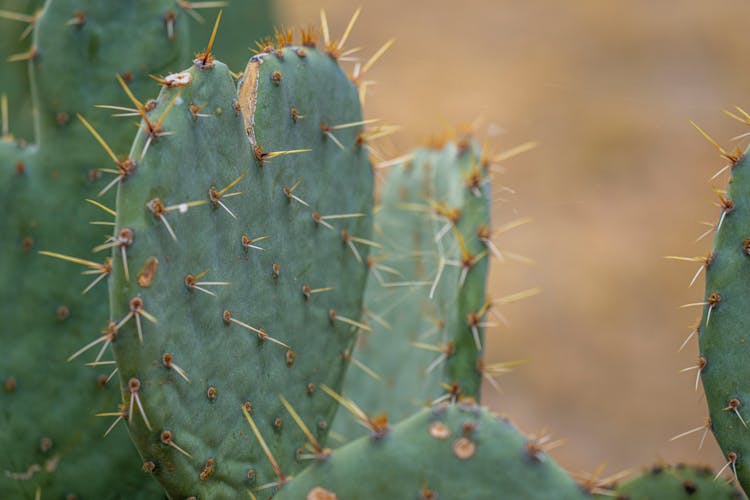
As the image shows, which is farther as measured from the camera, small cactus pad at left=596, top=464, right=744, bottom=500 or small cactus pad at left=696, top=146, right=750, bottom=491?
small cactus pad at left=596, top=464, right=744, bottom=500

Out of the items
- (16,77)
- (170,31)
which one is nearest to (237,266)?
(170,31)

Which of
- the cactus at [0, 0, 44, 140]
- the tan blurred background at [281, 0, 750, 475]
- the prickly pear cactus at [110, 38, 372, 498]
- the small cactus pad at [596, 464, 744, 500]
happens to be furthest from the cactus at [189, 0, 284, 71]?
the small cactus pad at [596, 464, 744, 500]

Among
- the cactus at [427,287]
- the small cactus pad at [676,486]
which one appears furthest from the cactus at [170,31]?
the small cactus pad at [676,486]

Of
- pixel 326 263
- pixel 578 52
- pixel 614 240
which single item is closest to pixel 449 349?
pixel 326 263

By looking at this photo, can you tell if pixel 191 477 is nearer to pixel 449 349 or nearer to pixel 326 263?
pixel 326 263

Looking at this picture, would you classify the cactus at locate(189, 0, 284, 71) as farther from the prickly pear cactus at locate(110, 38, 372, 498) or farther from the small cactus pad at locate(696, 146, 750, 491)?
the small cactus pad at locate(696, 146, 750, 491)
